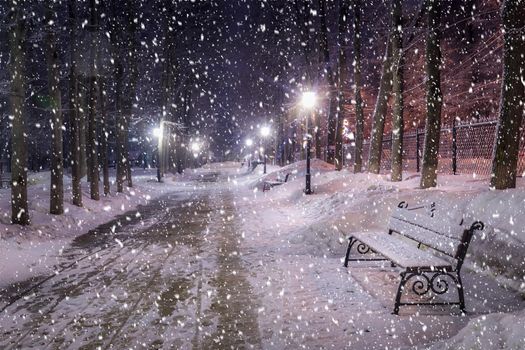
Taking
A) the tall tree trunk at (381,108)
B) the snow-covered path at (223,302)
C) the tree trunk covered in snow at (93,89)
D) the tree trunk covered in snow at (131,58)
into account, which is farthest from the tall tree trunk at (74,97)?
the tall tree trunk at (381,108)

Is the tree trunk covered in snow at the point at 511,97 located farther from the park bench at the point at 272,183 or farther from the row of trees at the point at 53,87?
the park bench at the point at 272,183

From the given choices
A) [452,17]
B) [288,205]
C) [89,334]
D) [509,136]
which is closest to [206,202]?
[288,205]

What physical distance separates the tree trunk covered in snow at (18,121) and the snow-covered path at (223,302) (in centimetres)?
211

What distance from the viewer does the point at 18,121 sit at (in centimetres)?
1152

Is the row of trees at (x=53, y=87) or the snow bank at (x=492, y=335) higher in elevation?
the row of trees at (x=53, y=87)

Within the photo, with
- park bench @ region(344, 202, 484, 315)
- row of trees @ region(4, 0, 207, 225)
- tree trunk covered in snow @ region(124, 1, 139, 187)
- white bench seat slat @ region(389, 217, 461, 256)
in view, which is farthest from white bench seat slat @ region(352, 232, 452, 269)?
tree trunk covered in snow @ region(124, 1, 139, 187)

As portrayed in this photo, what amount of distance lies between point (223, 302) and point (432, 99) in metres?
9.00

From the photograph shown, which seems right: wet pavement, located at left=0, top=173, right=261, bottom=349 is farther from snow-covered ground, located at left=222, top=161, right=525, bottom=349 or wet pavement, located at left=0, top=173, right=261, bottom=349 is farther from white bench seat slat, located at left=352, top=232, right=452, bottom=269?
white bench seat slat, located at left=352, top=232, right=452, bottom=269

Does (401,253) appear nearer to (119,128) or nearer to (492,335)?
(492,335)

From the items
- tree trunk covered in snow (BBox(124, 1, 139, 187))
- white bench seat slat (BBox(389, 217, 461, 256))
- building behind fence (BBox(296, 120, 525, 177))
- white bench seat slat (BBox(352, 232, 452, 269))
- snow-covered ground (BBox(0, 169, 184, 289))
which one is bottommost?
snow-covered ground (BBox(0, 169, 184, 289))

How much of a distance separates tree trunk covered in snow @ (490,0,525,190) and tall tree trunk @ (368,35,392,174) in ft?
28.4

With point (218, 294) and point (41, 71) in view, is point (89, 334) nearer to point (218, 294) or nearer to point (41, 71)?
point (218, 294)

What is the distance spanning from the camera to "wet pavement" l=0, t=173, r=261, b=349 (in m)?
5.18

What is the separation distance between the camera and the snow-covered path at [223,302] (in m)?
5.18
